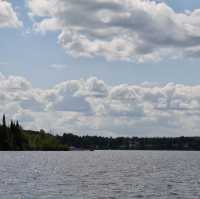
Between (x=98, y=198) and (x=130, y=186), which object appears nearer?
(x=98, y=198)

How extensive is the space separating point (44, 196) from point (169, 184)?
75.2 feet

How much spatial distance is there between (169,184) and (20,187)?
67.0 ft

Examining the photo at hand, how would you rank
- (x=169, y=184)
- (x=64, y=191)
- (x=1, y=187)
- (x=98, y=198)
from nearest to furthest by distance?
(x=98, y=198)
(x=64, y=191)
(x=1, y=187)
(x=169, y=184)

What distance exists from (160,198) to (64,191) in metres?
11.3

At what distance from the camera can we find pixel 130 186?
69.1 meters

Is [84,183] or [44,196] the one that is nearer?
[44,196]

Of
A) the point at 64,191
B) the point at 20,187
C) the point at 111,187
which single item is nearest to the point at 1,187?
the point at 20,187

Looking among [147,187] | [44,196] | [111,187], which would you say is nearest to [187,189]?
[147,187]

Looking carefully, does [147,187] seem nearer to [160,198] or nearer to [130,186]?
[130,186]

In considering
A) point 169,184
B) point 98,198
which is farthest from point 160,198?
point 169,184

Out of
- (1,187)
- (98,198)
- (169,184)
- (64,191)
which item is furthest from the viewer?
(169,184)

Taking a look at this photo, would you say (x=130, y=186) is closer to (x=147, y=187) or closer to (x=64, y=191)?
(x=147, y=187)

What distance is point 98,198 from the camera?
182 feet

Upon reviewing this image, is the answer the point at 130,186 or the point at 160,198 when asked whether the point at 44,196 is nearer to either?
the point at 160,198
